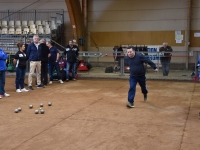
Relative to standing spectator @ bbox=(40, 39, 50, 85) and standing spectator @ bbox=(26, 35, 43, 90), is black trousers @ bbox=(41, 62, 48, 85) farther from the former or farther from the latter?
standing spectator @ bbox=(26, 35, 43, 90)

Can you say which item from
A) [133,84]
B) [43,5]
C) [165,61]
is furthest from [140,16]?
[133,84]

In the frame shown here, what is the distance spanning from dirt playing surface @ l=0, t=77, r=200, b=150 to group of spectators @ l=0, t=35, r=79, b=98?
0.67 metres

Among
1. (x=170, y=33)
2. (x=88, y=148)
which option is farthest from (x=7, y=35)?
(x=88, y=148)

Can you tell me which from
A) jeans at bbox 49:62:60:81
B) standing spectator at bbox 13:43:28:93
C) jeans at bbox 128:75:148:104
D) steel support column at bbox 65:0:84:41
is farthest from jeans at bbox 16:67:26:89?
steel support column at bbox 65:0:84:41

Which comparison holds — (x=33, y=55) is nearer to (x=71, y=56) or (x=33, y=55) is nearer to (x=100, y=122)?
(x=71, y=56)

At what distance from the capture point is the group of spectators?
11547 millimetres

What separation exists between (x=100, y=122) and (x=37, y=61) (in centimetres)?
590

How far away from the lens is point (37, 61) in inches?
492

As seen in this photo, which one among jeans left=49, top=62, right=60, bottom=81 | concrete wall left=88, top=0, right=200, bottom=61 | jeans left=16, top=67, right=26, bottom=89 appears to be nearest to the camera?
jeans left=16, top=67, right=26, bottom=89

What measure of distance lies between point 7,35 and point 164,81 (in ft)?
37.5

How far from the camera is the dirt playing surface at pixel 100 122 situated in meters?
5.78

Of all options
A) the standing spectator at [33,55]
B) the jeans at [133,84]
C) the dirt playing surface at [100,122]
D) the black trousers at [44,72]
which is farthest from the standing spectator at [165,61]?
the jeans at [133,84]

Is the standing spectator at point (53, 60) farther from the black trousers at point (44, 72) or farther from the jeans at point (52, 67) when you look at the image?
the black trousers at point (44, 72)

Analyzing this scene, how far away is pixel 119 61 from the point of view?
16391 mm
